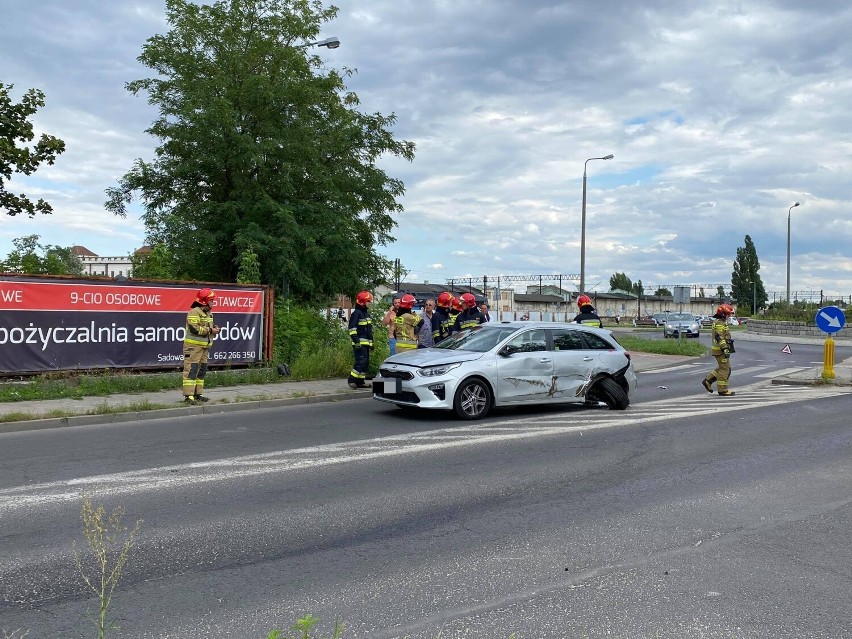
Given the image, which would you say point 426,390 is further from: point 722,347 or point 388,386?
point 722,347

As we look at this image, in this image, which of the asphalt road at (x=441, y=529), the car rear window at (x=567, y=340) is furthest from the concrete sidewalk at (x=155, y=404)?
the car rear window at (x=567, y=340)

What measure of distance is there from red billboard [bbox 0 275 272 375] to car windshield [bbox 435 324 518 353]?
5682mm

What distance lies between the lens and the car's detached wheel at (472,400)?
11.0m

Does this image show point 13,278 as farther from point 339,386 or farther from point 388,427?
point 388,427

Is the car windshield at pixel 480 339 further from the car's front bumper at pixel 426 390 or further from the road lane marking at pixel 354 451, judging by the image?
the road lane marking at pixel 354 451

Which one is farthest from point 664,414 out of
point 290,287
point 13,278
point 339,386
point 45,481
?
point 290,287

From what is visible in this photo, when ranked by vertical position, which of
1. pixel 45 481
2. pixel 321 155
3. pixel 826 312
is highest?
pixel 321 155

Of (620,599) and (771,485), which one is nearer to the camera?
(620,599)

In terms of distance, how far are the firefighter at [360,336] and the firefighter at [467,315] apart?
216 centimetres

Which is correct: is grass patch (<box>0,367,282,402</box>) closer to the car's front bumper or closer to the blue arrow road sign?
the car's front bumper

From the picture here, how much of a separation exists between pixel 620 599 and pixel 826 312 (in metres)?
15.2

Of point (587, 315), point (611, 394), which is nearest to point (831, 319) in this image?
point (587, 315)

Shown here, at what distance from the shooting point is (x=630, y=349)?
3014 cm

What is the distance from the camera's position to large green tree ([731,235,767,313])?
9731 centimetres
